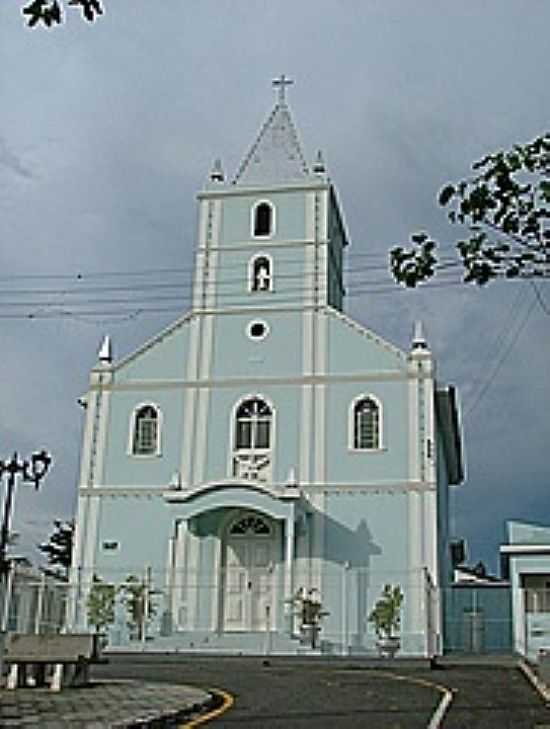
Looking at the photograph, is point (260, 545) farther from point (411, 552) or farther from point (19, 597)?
point (19, 597)

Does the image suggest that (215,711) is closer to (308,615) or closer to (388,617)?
(308,615)

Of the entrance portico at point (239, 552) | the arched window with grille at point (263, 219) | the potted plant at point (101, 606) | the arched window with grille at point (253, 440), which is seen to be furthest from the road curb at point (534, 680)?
the arched window with grille at point (263, 219)

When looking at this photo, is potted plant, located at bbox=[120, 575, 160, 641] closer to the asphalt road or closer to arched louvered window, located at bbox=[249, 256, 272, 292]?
the asphalt road

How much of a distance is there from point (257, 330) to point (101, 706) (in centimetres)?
1853

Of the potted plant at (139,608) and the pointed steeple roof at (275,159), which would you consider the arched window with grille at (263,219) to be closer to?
the pointed steeple roof at (275,159)

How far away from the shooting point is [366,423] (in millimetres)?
26688

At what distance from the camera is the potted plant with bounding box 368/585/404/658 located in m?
23.3

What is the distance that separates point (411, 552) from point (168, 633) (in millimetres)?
6322

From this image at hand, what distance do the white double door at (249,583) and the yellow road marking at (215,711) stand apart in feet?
41.2

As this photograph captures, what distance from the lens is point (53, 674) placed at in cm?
1280

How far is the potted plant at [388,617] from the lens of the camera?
2332 centimetres

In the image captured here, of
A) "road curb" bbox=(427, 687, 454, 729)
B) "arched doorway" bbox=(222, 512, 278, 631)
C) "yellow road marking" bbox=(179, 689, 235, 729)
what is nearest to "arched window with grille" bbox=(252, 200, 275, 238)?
"arched doorway" bbox=(222, 512, 278, 631)

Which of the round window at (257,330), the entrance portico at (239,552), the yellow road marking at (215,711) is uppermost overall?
the round window at (257,330)

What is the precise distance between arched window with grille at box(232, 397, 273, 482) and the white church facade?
39mm
